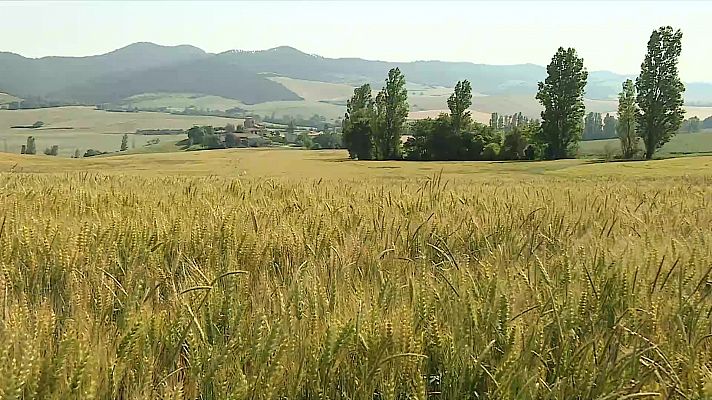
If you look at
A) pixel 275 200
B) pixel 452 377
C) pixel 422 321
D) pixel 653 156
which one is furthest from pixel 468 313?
pixel 653 156

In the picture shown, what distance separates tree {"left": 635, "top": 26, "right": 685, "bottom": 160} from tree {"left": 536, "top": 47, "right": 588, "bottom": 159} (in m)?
5.20

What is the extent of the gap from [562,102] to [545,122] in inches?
90.7

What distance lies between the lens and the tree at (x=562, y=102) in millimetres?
53094

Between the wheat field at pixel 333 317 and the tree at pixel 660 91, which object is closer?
the wheat field at pixel 333 317

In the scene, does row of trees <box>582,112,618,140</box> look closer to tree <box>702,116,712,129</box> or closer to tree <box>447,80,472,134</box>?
tree <box>702,116,712,129</box>

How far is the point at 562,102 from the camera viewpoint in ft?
175

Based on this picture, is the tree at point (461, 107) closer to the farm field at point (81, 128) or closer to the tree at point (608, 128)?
the farm field at point (81, 128)

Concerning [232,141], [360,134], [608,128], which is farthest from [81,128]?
[608,128]

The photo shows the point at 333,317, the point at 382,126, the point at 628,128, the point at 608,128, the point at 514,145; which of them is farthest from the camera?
the point at 608,128

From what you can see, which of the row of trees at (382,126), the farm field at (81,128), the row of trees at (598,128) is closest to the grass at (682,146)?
the row of trees at (382,126)

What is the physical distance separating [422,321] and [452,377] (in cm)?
23

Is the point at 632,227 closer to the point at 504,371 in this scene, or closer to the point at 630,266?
the point at 630,266

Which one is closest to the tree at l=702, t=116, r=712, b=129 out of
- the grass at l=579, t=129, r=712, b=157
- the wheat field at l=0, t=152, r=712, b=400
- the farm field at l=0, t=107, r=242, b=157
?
the grass at l=579, t=129, r=712, b=157

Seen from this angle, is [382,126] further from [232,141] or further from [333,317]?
[333,317]
